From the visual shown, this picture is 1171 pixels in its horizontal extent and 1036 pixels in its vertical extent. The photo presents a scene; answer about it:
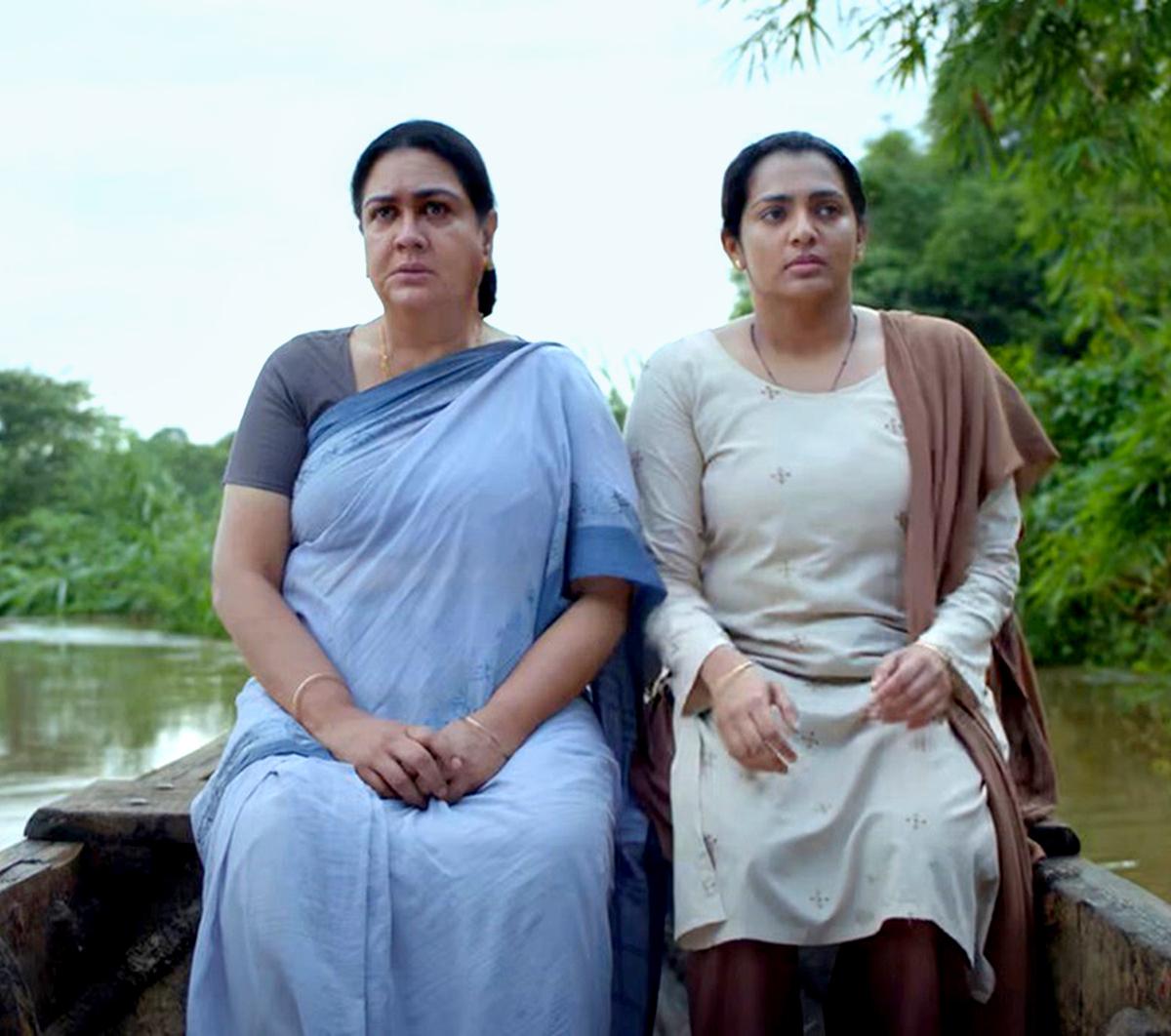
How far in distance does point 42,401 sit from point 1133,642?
1600 cm

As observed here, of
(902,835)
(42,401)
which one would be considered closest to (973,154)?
(902,835)

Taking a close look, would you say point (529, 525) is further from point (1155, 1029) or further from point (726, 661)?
point (1155, 1029)

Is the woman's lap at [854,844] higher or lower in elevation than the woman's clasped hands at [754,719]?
lower

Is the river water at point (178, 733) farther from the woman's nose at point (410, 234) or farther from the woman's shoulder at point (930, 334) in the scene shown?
the woman's nose at point (410, 234)

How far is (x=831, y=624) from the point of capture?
8.84ft

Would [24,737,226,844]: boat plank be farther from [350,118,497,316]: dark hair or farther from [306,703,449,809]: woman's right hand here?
[350,118,497,316]: dark hair

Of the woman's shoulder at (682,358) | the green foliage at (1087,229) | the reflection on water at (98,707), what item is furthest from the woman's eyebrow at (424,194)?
the reflection on water at (98,707)

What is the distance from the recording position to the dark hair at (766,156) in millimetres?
2816

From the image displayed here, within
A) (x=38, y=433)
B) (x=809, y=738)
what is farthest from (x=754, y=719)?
(x=38, y=433)

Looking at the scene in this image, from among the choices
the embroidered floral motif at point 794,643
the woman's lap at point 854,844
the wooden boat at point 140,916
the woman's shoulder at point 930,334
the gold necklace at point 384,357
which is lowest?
the wooden boat at point 140,916

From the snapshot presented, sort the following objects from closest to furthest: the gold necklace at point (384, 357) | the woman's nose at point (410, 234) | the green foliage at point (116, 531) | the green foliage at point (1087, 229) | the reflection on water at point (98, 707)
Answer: the woman's nose at point (410, 234), the gold necklace at point (384, 357), the green foliage at point (1087, 229), the reflection on water at point (98, 707), the green foliage at point (116, 531)

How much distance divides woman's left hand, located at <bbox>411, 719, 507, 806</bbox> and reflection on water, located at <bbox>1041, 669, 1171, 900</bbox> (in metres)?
3.05

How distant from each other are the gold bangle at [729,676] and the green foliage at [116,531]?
37.7 ft

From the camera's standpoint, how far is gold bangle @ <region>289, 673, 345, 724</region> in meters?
2.62
